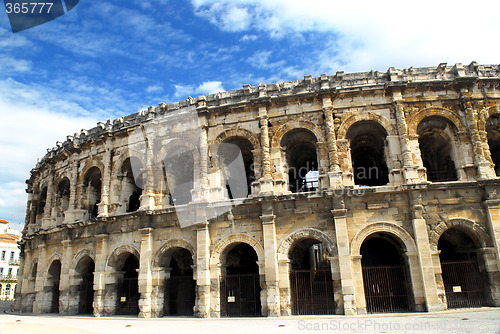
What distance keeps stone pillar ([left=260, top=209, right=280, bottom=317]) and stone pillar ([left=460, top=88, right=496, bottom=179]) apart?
22.9ft

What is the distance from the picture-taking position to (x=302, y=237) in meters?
12.2

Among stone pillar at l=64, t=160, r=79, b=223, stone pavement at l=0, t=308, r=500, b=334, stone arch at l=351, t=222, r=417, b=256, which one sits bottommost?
stone pavement at l=0, t=308, r=500, b=334

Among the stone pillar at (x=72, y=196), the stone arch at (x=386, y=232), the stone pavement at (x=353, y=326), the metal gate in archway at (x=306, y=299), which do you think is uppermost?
the stone pillar at (x=72, y=196)

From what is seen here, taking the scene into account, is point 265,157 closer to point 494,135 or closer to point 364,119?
point 364,119

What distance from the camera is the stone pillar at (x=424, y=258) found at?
36.1ft

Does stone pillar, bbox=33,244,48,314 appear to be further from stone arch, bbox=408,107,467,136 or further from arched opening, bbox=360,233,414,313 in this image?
stone arch, bbox=408,107,467,136

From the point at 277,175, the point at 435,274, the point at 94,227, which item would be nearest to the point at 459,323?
the point at 435,274

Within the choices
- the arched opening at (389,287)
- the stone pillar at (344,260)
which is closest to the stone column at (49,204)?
the stone pillar at (344,260)

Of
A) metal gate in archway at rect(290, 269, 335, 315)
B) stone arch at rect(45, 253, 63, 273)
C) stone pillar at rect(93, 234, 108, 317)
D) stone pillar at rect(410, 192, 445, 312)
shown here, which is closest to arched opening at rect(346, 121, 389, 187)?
stone pillar at rect(410, 192, 445, 312)

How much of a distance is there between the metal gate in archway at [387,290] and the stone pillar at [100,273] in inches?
383

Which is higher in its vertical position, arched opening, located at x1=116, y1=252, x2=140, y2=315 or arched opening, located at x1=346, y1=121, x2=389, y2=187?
arched opening, located at x1=346, y1=121, x2=389, y2=187

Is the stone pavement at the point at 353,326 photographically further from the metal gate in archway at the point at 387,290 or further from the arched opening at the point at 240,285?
the arched opening at the point at 240,285

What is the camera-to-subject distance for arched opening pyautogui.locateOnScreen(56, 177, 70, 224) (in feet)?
59.7

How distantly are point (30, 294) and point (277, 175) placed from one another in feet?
47.8
